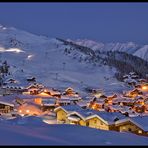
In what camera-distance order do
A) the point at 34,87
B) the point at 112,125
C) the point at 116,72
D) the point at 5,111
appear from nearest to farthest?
1. the point at 112,125
2. the point at 5,111
3. the point at 34,87
4. the point at 116,72

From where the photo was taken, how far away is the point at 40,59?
126625 millimetres

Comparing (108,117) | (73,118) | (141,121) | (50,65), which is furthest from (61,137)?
(50,65)

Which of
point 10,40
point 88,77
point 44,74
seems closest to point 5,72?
point 44,74

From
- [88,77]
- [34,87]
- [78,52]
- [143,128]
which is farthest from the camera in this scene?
[78,52]

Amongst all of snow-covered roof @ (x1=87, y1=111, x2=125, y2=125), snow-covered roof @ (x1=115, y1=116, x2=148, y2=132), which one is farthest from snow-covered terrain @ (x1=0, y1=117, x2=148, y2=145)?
snow-covered roof @ (x1=87, y1=111, x2=125, y2=125)

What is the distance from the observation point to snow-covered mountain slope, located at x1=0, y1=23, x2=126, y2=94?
328 ft

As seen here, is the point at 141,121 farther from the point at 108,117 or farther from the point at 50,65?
the point at 50,65

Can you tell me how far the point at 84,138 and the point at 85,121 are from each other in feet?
66.4

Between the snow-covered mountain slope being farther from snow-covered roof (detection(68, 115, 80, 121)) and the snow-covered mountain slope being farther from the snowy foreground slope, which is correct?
the snowy foreground slope

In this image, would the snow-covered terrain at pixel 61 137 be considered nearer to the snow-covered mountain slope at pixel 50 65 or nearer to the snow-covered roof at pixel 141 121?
the snow-covered roof at pixel 141 121

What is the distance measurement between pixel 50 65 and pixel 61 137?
11378 cm

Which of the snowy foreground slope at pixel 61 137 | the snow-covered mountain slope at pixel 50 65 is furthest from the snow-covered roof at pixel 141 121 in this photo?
the snow-covered mountain slope at pixel 50 65

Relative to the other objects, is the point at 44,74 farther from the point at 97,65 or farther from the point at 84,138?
the point at 84,138

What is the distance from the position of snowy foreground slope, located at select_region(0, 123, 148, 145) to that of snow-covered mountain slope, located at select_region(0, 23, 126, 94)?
7827 cm
